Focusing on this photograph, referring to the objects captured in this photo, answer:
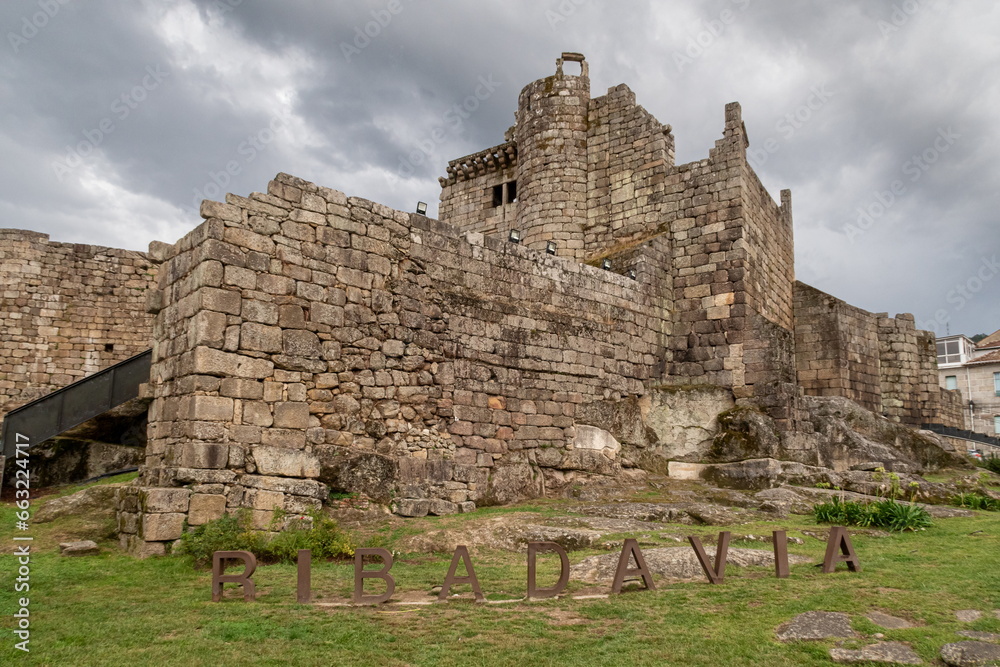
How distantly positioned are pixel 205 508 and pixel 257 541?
2.69ft

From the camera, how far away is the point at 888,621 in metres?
4.94

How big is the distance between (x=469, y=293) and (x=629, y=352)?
13.2 feet

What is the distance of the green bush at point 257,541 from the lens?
25.5ft

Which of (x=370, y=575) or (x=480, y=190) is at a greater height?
(x=480, y=190)

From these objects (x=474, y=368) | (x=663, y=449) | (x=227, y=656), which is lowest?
(x=227, y=656)

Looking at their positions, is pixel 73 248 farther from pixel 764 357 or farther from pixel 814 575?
pixel 814 575

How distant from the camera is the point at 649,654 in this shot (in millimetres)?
4555

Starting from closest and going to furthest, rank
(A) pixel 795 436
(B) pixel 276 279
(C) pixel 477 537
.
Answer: (C) pixel 477 537
(B) pixel 276 279
(A) pixel 795 436

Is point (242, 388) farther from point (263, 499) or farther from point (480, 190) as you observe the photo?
point (480, 190)

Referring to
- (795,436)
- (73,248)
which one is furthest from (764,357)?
(73,248)

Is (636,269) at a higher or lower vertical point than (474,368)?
higher

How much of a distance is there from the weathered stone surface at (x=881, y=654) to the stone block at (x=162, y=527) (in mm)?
6648

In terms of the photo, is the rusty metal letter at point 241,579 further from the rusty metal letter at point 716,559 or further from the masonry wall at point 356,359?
the rusty metal letter at point 716,559

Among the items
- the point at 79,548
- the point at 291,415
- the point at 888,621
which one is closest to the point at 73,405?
the point at 79,548
